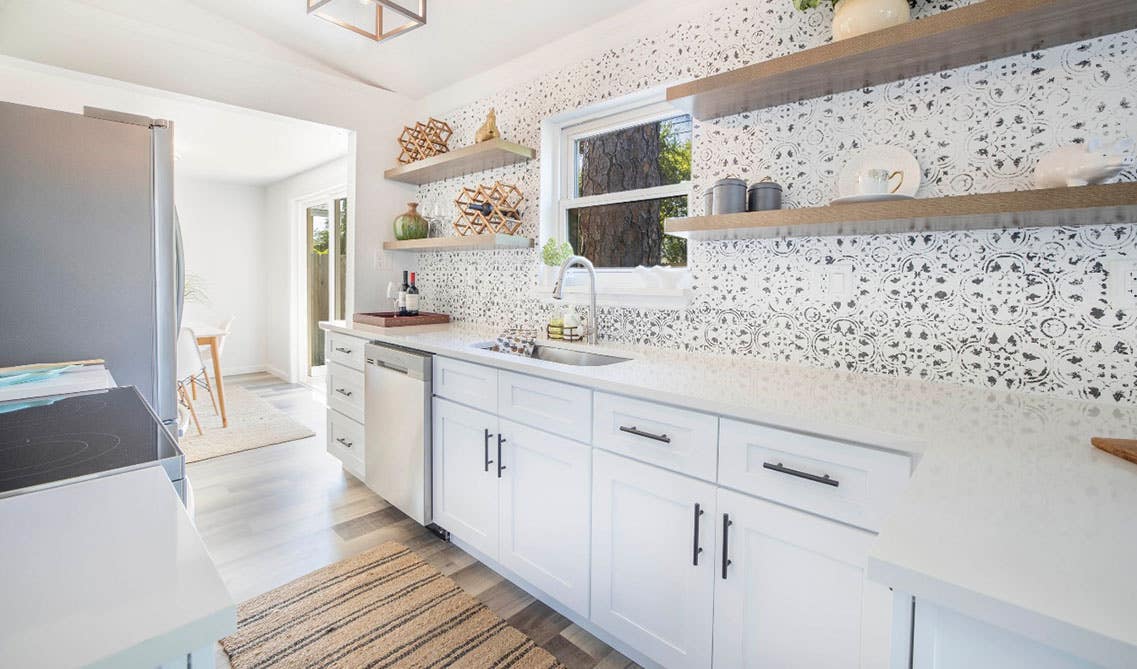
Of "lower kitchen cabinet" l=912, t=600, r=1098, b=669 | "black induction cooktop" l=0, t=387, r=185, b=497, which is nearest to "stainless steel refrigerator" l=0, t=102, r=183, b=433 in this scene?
"black induction cooktop" l=0, t=387, r=185, b=497

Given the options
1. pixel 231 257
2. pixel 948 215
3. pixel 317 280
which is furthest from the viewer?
pixel 231 257

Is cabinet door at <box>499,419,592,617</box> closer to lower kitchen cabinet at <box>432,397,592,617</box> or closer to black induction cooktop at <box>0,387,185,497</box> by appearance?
lower kitchen cabinet at <box>432,397,592,617</box>

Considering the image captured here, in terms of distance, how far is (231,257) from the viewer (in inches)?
231

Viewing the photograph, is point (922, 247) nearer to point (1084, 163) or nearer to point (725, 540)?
point (1084, 163)

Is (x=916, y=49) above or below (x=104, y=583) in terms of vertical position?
above

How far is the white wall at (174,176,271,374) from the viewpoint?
18.4 feet

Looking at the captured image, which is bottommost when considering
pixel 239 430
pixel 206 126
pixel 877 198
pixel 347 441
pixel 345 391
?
pixel 239 430

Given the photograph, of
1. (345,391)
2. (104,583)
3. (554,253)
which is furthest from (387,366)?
(104,583)

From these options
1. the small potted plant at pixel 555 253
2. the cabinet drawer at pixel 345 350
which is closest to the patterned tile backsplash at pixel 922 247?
the small potted plant at pixel 555 253

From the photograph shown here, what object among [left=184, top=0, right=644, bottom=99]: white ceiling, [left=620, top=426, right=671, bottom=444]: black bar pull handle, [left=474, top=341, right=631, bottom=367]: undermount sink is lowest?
[left=620, top=426, right=671, bottom=444]: black bar pull handle

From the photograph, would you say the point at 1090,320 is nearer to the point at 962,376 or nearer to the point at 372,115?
the point at 962,376

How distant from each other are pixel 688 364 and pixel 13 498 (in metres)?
1.63

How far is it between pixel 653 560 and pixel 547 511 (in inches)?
17.3

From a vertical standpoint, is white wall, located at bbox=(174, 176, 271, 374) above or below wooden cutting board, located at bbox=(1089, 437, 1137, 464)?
above
